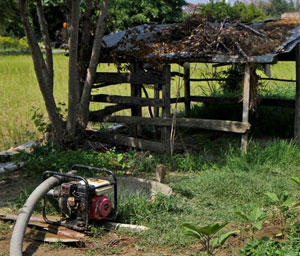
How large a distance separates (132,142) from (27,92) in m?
6.56

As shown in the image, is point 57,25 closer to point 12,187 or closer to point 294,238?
point 12,187

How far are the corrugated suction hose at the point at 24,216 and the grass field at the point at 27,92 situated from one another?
11.1ft

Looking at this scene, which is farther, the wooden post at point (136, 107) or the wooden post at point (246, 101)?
the wooden post at point (136, 107)

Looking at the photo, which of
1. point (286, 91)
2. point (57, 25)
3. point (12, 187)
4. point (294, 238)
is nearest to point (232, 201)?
point (294, 238)

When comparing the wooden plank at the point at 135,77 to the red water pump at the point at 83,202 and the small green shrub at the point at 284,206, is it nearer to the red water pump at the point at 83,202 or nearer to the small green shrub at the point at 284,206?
the red water pump at the point at 83,202

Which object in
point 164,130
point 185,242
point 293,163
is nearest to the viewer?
point 185,242

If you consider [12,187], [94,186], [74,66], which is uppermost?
[74,66]

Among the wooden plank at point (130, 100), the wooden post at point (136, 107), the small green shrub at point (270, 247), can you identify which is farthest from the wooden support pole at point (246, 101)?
the small green shrub at point (270, 247)

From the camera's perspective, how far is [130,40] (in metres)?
8.89

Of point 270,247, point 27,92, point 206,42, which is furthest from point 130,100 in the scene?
point 27,92

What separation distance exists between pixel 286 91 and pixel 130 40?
19.4 ft

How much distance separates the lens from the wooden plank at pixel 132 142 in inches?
330

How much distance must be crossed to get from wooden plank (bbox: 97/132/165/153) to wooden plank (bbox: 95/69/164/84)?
3.32 feet

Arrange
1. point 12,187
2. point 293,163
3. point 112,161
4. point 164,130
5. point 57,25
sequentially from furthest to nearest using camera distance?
point 57,25 < point 164,130 < point 112,161 < point 293,163 < point 12,187
